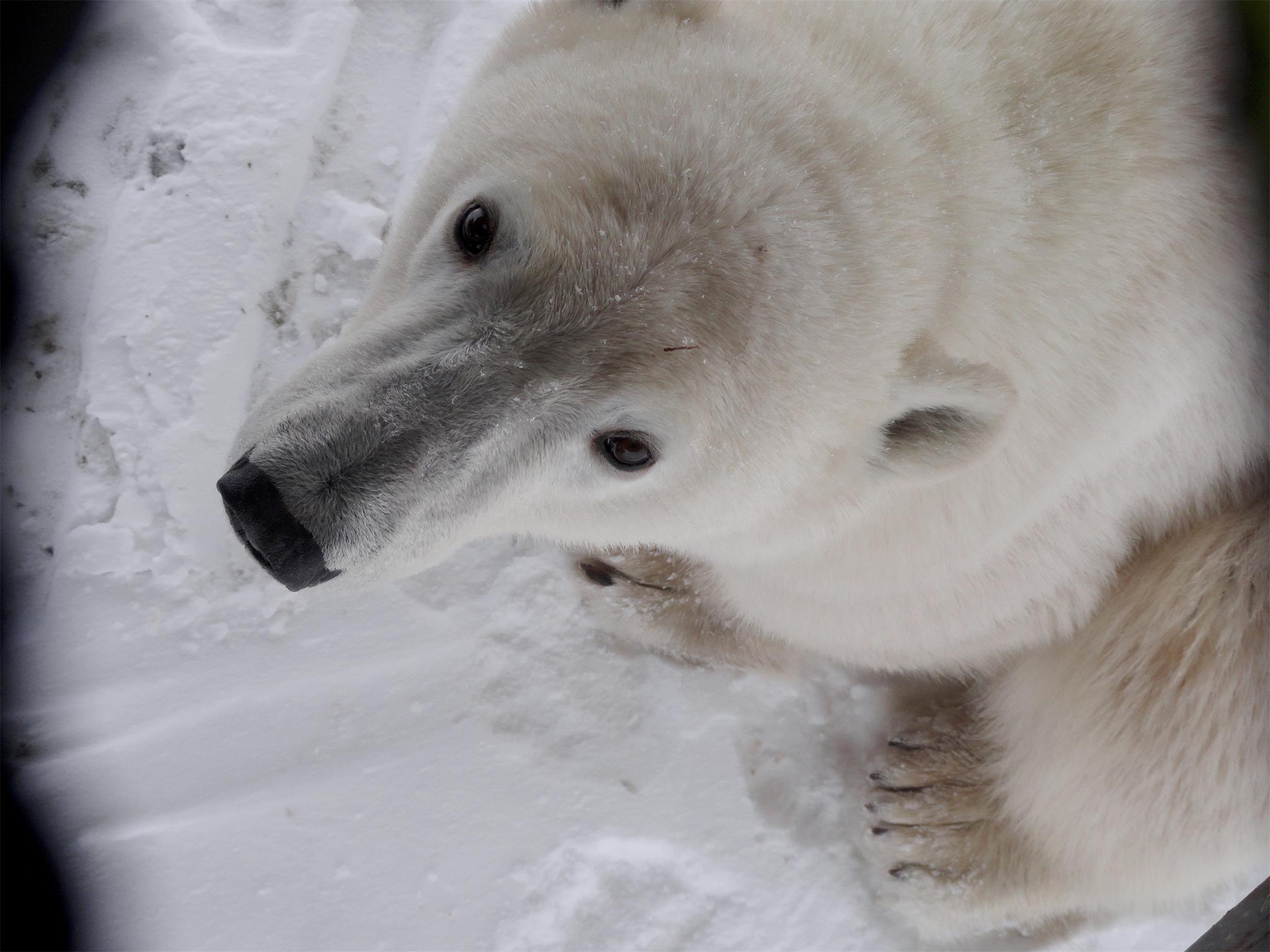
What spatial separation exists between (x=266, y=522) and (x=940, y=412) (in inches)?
53.5

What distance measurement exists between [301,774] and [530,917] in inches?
32.4

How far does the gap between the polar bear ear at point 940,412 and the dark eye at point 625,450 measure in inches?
21.2

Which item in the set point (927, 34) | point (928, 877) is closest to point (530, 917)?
point (928, 877)

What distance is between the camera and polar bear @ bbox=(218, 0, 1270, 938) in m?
1.49

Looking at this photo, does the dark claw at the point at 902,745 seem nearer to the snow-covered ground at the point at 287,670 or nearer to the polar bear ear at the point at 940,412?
the snow-covered ground at the point at 287,670

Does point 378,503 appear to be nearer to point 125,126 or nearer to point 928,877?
point 125,126

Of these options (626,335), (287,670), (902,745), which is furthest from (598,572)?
(626,335)

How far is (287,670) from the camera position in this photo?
7.80ft

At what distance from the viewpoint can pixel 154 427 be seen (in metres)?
2.38

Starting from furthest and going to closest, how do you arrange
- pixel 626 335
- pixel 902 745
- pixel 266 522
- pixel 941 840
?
pixel 902 745
pixel 941 840
pixel 626 335
pixel 266 522

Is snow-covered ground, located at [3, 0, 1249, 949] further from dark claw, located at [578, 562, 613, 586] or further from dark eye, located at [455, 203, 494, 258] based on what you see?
dark eye, located at [455, 203, 494, 258]

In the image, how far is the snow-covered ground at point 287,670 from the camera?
7.38 feet

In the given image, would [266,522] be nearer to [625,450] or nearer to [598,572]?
[625,450]

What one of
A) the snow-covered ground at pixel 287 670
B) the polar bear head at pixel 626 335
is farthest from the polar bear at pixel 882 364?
the snow-covered ground at pixel 287 670
